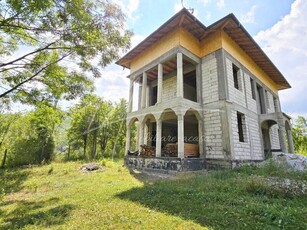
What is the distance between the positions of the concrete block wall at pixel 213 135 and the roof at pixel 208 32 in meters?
4.65

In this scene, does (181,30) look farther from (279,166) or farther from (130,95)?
(279,166)

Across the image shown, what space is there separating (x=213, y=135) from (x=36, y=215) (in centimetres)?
770

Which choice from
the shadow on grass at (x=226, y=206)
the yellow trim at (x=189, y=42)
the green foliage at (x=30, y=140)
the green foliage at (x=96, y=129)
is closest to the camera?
the shadow on grass at (x=226, y=206)

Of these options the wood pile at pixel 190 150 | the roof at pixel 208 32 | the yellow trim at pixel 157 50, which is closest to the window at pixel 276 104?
the roof at pixel 208 32

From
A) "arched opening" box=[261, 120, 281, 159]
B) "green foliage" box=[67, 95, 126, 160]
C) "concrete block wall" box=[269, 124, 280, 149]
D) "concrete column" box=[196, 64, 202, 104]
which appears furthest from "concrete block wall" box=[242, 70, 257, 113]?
"green foliage" box=[67, 95, 126, 160]

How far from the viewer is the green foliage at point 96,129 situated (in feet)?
72.7

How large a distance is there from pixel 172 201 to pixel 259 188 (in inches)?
95.5

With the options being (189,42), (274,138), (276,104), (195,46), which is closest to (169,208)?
(189,42)

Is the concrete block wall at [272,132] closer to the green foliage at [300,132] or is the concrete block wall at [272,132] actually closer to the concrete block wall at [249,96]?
the concrete block wall at [249,96]

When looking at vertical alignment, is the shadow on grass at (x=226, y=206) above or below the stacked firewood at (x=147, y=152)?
below

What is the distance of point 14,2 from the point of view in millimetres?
A: 3236

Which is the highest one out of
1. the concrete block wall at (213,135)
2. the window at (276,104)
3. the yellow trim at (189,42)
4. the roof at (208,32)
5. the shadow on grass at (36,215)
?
the roof at (208,32)

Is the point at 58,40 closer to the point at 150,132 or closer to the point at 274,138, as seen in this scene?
the point at 150,132

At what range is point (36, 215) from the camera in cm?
365
